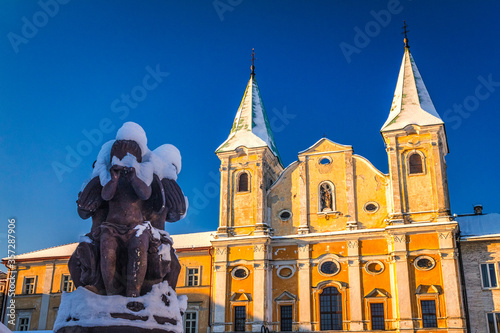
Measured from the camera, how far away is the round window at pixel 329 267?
28.3 metres

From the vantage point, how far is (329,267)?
2852 centimetres

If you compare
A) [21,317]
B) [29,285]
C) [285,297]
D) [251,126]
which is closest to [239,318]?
[285,297]

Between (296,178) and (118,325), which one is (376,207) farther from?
(118,325)

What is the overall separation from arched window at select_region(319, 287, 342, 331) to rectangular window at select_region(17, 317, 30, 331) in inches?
725

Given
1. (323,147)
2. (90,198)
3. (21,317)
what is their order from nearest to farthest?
(90,198), (323,147), (21,317)

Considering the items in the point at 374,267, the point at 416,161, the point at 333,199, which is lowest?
the point at 374,267

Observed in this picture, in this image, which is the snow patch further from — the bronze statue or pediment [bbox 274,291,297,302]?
pediment [bbox 274,291,297,302]

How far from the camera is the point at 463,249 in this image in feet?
88.7

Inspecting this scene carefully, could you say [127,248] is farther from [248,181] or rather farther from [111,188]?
[248,181]

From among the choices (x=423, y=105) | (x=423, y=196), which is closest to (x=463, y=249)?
(x=423, y=196)

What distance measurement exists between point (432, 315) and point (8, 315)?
25627 mm

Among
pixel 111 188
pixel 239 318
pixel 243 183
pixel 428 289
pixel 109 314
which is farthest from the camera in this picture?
pixel 243 183

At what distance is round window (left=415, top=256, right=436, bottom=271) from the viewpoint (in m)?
26.5

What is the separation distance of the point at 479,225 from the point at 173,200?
23.7m
